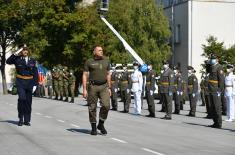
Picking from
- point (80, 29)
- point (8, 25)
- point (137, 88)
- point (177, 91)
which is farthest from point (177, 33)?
point (137, 88)

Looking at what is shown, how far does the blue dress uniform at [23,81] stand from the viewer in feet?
Answer: 55.1

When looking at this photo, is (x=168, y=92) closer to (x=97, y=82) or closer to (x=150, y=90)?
(x=150, y=90)

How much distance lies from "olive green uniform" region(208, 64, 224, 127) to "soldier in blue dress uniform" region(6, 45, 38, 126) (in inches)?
207

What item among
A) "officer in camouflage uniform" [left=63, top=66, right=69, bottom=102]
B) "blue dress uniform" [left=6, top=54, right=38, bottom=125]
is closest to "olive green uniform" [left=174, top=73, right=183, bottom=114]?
"officer in camouflage uniform" [left=63, top=66, right=69, bottom=102]

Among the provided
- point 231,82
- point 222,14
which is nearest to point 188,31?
point 222,14

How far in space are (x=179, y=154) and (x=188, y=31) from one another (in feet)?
162

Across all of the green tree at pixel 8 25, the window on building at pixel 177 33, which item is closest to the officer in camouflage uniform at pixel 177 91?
the green tree at pixel 8 25

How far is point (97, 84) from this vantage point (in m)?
14.9

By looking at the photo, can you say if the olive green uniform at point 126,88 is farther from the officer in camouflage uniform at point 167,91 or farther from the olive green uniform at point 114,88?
the officer in camouflage uniform at point 167,91

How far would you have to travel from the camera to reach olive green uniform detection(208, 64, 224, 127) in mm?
18734

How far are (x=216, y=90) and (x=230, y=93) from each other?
3.71 metres

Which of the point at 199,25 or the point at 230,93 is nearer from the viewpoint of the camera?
the point at 230,93

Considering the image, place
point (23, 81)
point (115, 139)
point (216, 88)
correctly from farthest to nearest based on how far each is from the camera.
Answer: point (216, 88)
point (23, 81)
point (115, 139)

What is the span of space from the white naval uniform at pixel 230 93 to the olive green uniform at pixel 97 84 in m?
8.06
